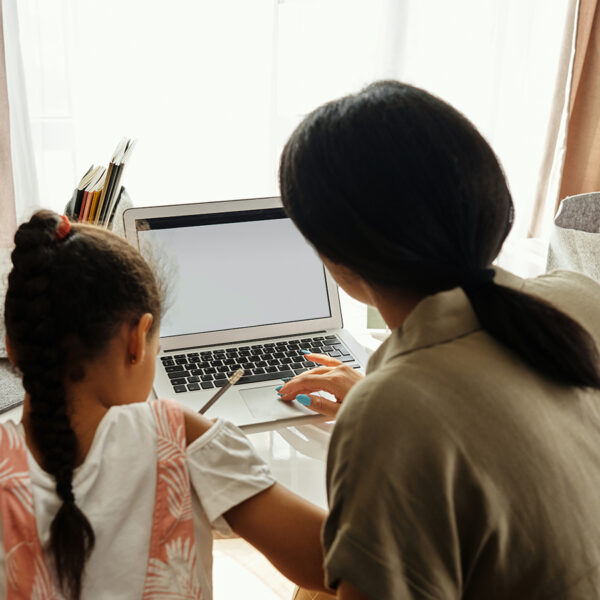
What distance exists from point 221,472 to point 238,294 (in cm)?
57

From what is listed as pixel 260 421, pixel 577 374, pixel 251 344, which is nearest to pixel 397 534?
pixel 577 374

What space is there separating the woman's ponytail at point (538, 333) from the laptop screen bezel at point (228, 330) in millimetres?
672

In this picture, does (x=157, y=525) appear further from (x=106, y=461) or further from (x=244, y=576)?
(x=244, y=576)

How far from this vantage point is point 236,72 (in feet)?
7.74

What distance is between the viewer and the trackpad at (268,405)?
3.81 feet

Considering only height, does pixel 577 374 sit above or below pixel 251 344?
above

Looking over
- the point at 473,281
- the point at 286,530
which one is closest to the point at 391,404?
the point at 473,281

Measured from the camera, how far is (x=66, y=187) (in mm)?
2328

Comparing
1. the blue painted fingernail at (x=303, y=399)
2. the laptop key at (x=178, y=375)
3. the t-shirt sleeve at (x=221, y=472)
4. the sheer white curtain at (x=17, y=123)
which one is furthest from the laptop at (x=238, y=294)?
the sheer white curtain at (x=17, y=123)

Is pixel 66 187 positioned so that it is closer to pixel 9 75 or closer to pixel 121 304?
pixel 9 75

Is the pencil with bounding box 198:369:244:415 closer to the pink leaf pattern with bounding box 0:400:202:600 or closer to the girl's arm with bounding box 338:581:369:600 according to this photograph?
the pink leaf pattern with bounding box 0:400:202:600

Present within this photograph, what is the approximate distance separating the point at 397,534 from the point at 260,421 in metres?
0.53

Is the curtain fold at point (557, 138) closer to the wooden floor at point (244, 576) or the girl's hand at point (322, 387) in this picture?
the wooden floor at point (244, 576)

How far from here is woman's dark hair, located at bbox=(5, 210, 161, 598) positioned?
77cm
